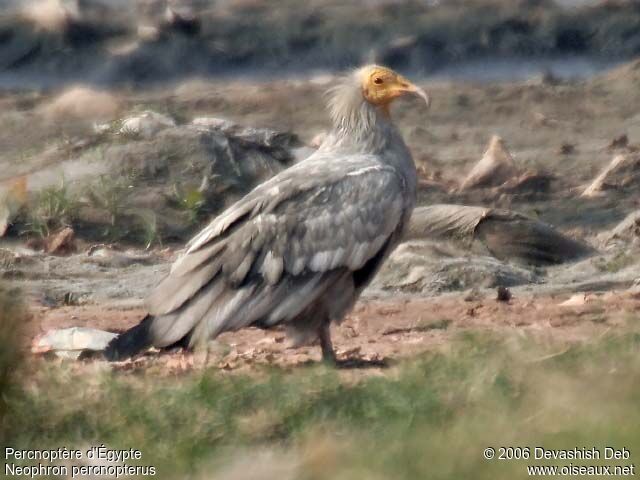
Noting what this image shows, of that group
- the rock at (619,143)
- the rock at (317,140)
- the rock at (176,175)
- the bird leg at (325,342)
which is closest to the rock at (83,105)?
the rock at (317,140)

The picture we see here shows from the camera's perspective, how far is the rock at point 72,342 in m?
9.00

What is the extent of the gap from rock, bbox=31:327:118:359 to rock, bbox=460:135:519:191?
5.54m

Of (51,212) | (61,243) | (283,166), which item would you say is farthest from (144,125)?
(61,243)

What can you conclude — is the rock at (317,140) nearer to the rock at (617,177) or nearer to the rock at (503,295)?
the rock at (617,177)

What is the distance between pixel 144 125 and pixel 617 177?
3716 millimetres

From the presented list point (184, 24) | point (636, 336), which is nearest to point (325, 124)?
point (184, 24)

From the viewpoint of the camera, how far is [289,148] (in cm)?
1435

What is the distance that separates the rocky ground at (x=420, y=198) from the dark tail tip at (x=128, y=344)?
0.43 meters

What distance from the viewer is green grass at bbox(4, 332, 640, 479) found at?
6.43m

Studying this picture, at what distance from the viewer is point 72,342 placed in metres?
9.10

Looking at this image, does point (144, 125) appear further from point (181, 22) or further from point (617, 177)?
point (181, 22)

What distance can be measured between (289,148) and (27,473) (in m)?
7.73

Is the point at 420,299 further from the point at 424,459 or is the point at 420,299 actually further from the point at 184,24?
the point at 184,24

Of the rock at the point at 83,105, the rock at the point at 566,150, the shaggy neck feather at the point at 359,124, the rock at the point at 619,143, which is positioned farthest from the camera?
the rock at the point at 83,105
